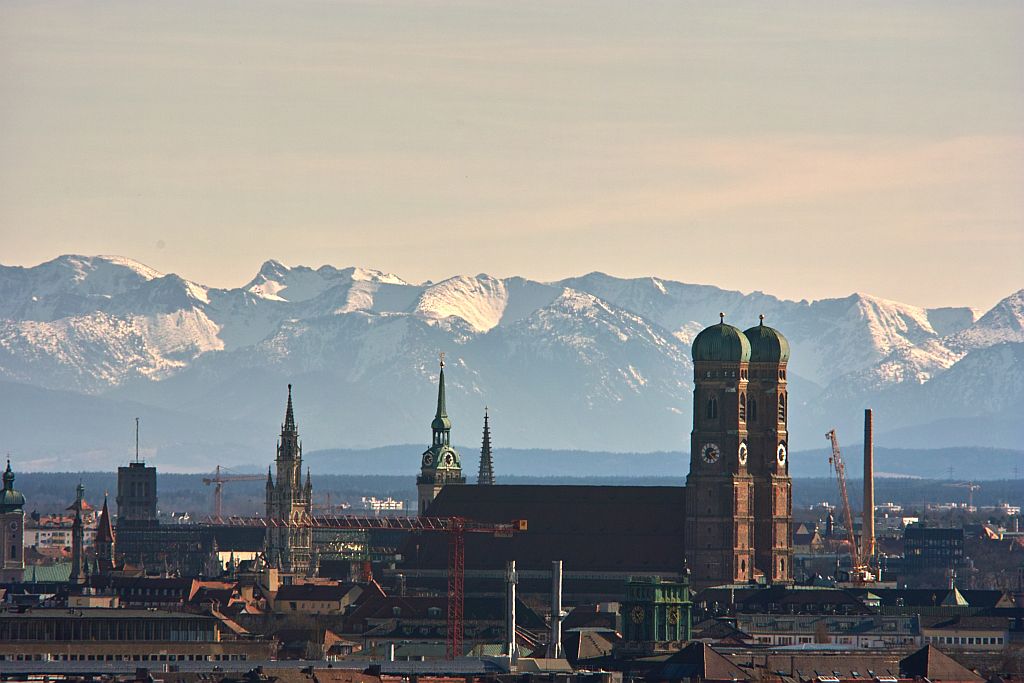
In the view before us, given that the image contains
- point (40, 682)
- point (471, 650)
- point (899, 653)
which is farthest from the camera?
point (471, 650)

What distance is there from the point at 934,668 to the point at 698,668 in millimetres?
11071

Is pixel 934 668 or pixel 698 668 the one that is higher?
pixel 934 668

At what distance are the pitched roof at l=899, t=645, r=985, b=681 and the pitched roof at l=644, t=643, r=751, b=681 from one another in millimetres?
8104

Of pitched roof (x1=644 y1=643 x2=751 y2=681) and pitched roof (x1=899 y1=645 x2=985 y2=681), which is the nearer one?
pitched roof (x1=644 y1=643 x2=751 y2=681)

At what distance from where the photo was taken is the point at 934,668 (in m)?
152

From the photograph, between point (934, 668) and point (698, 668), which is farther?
point (934, 668)

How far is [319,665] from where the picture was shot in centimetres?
15588

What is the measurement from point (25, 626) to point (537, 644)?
30.1 metres

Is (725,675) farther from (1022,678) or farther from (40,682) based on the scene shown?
(40,682)

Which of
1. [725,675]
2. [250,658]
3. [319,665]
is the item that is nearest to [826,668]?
[725,675]

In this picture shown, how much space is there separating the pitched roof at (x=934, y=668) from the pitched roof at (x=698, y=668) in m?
8.10

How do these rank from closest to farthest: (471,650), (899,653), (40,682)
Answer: (40,682)
(899,653)
(471,650)

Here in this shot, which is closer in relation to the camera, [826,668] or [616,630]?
[826,668]

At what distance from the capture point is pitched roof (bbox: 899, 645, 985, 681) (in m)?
150
